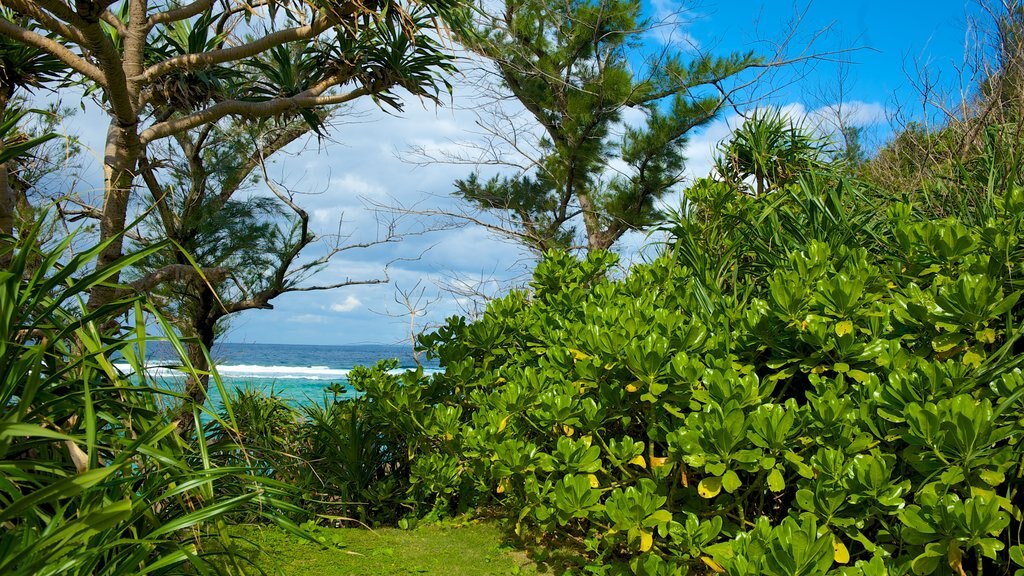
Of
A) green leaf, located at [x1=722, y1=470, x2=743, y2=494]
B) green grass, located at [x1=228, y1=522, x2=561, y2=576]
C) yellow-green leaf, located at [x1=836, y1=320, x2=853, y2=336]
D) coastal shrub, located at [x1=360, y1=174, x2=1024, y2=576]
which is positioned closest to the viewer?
coastal shrub, located at [x1=360, y1=174, x2=1024, y2=576]

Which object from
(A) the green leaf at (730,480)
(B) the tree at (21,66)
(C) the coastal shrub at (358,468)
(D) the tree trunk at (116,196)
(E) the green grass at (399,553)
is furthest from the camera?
(B) the tree at (21,66)

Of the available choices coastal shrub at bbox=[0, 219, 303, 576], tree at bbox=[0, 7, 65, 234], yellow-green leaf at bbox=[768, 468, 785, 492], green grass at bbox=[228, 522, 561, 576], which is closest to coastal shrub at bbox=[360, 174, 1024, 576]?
yellow-green leaf at bbox=[768, 468, 785, 492]

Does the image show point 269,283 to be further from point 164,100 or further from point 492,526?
point 492,526

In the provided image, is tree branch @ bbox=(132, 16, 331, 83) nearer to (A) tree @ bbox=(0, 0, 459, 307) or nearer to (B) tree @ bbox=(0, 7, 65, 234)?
(A) tree @ bbox=(0, 0, 459, 307)

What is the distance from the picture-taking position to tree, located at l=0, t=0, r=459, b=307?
3191 millimetres

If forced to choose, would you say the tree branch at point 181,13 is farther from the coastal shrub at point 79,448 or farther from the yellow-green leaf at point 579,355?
the yellow-green leaf at point 579,355

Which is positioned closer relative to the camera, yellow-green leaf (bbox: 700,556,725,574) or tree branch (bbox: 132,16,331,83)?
yellow-green leaf (bbox: 700,556,725,574)

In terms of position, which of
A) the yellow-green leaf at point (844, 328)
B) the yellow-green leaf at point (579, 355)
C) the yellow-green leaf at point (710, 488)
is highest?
the yellow-green leaf at point (844, 328)

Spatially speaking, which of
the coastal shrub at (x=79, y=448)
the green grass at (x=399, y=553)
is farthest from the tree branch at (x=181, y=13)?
the green grass at (x=399, y=553)

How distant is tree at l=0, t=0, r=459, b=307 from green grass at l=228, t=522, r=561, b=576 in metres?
1.41

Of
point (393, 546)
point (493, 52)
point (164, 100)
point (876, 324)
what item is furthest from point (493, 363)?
point (493, 52)

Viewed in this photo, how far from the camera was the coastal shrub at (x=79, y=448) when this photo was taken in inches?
48.8

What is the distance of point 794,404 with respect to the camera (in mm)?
1891

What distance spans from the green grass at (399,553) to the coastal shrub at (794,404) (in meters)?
0.20
